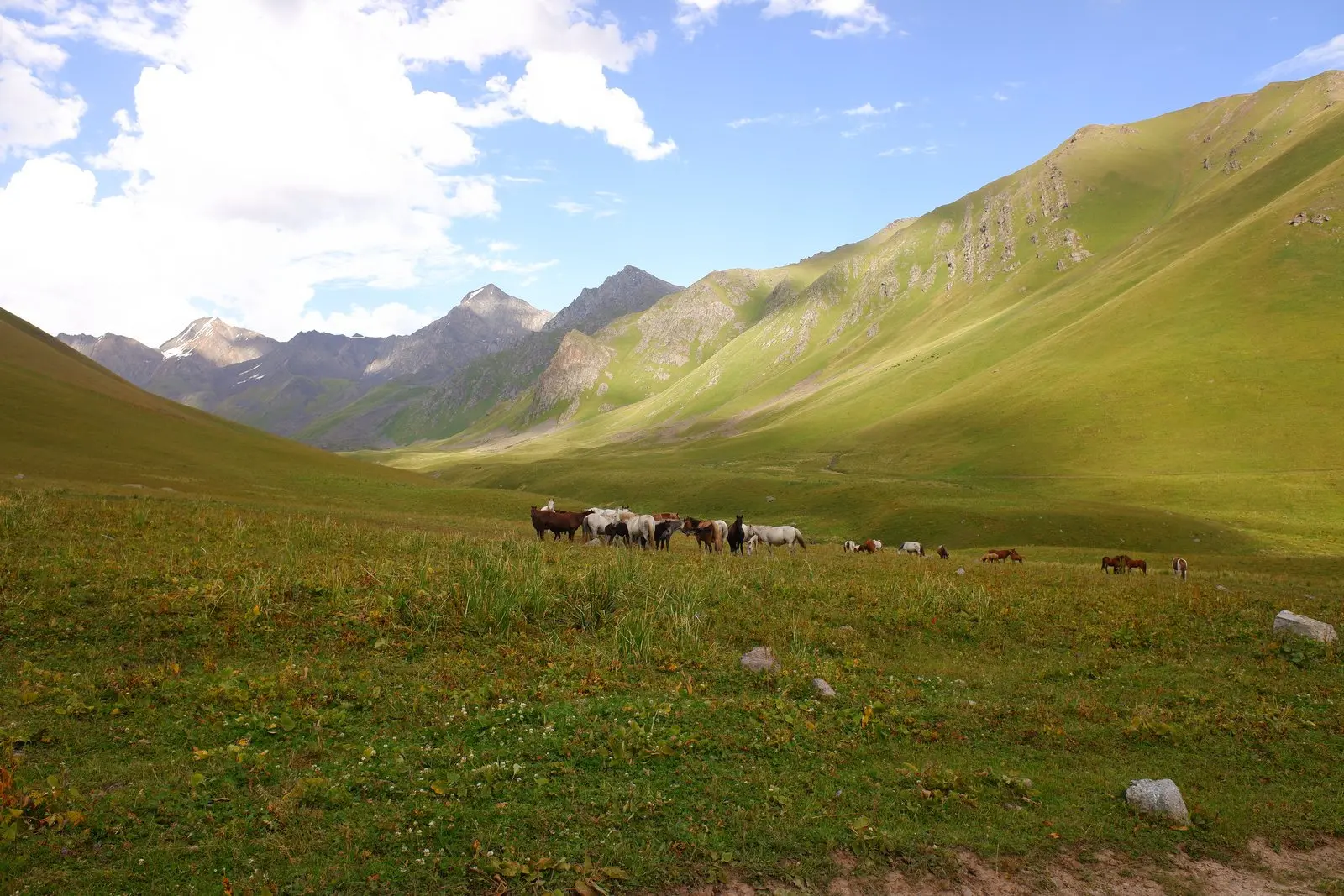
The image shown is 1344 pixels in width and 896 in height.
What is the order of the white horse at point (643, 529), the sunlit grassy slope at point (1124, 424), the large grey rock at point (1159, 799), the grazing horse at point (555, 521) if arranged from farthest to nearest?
1. the sunlit grassy slope at point (1124, 424)
2. the grazing horse at point (555, 521)
3. the white horse at point (643, 529)
4. the large grey rock at point (1159, 799)

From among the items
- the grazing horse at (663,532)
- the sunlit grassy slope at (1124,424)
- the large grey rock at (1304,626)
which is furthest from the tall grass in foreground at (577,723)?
the sunlit grassy slope at (1124,424)

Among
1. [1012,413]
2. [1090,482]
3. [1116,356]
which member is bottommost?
[1090,482]

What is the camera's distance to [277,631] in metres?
16.2

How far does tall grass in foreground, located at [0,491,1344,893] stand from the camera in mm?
9336

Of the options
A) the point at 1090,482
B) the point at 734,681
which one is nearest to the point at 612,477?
the point at 1090,482

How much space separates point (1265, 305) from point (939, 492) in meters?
89.1

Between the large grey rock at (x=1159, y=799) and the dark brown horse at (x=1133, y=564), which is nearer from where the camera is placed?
the large grey rock at (x=1159, y=799)

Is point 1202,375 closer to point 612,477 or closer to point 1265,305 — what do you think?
point 1265,305

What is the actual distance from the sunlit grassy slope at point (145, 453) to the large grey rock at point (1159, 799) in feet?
171

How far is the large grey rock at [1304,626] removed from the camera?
1873 cm

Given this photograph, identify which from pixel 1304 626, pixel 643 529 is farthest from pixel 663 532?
pixel 1304 626

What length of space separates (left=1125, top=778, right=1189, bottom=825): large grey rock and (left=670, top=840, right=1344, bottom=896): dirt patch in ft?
2.37

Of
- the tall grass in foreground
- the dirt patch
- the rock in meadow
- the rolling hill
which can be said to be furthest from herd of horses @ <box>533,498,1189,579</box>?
the rolling hill

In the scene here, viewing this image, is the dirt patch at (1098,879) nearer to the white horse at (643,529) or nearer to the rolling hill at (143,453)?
the white horse at (643,529)
